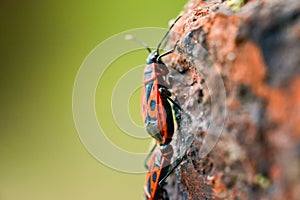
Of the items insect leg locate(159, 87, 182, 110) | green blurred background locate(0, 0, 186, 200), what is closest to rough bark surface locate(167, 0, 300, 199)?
insect leg locate(159, 87, 182, 110)

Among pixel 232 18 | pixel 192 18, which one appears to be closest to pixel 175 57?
pixel 192 18

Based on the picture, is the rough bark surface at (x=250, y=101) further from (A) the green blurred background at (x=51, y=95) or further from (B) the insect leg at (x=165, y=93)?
(A) the green blurred background at (x=51, y=95)

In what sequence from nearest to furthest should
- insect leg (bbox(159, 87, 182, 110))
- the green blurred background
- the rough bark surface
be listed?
the rough bark surface → insect leg (bbox(159, 87, 182, 110)) → the green blurred background

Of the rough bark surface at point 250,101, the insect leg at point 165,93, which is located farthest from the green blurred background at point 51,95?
the rough bark surface at point 250,101

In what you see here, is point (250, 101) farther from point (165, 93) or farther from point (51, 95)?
point (51, 95)

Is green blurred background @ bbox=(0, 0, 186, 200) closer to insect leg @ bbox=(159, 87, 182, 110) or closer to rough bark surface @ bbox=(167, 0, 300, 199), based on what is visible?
insect leg @ bbox=(159, 87, 182, 110)
